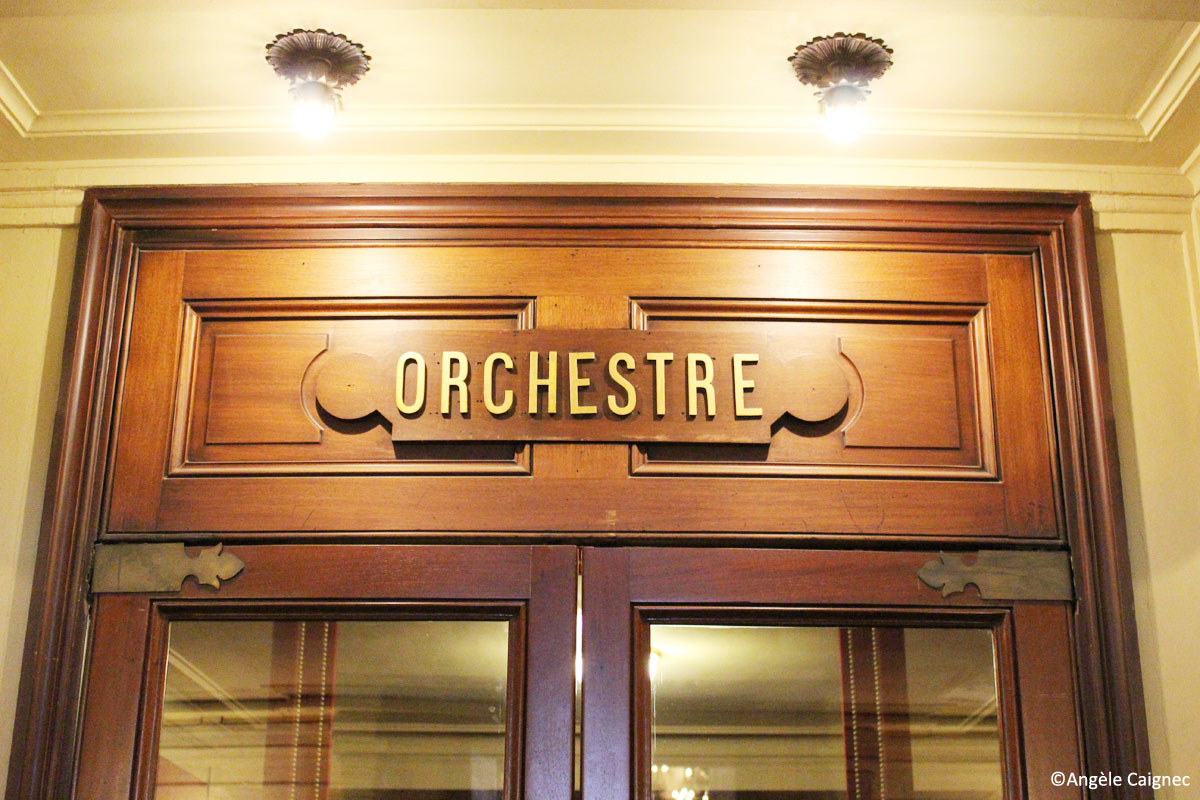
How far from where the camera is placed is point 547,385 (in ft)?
9.02

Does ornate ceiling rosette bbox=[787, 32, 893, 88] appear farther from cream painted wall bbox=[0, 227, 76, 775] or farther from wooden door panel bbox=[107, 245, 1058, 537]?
cream painted wall bbox=[0, 227, 76, 775]

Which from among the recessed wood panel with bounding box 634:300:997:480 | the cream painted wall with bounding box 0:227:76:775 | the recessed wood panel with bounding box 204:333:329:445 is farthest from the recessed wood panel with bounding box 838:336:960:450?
the cream painted wall with bounding box 0:227:76:775

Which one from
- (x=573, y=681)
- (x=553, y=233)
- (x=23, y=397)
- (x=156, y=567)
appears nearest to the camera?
(x=573, y=681)

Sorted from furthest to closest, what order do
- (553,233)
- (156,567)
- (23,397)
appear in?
(553,233) < (23,397) < (156,567)

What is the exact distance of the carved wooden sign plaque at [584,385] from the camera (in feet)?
8.93

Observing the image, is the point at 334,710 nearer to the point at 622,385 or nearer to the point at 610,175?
the point at 622,385

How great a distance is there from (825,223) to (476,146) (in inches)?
31.9

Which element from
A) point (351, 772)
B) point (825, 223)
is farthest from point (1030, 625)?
point (351, 772)

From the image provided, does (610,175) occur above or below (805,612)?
above

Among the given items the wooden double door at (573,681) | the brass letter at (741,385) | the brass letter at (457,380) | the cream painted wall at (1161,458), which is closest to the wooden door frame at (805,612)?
the wooden double door at (573,681)

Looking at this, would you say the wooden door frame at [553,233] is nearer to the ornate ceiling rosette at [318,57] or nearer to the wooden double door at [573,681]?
the wooden double door at [573,681]

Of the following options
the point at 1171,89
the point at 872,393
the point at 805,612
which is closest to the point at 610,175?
the point at 872,393

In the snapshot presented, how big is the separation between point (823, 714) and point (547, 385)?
0.89 meters

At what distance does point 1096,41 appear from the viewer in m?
2.57
